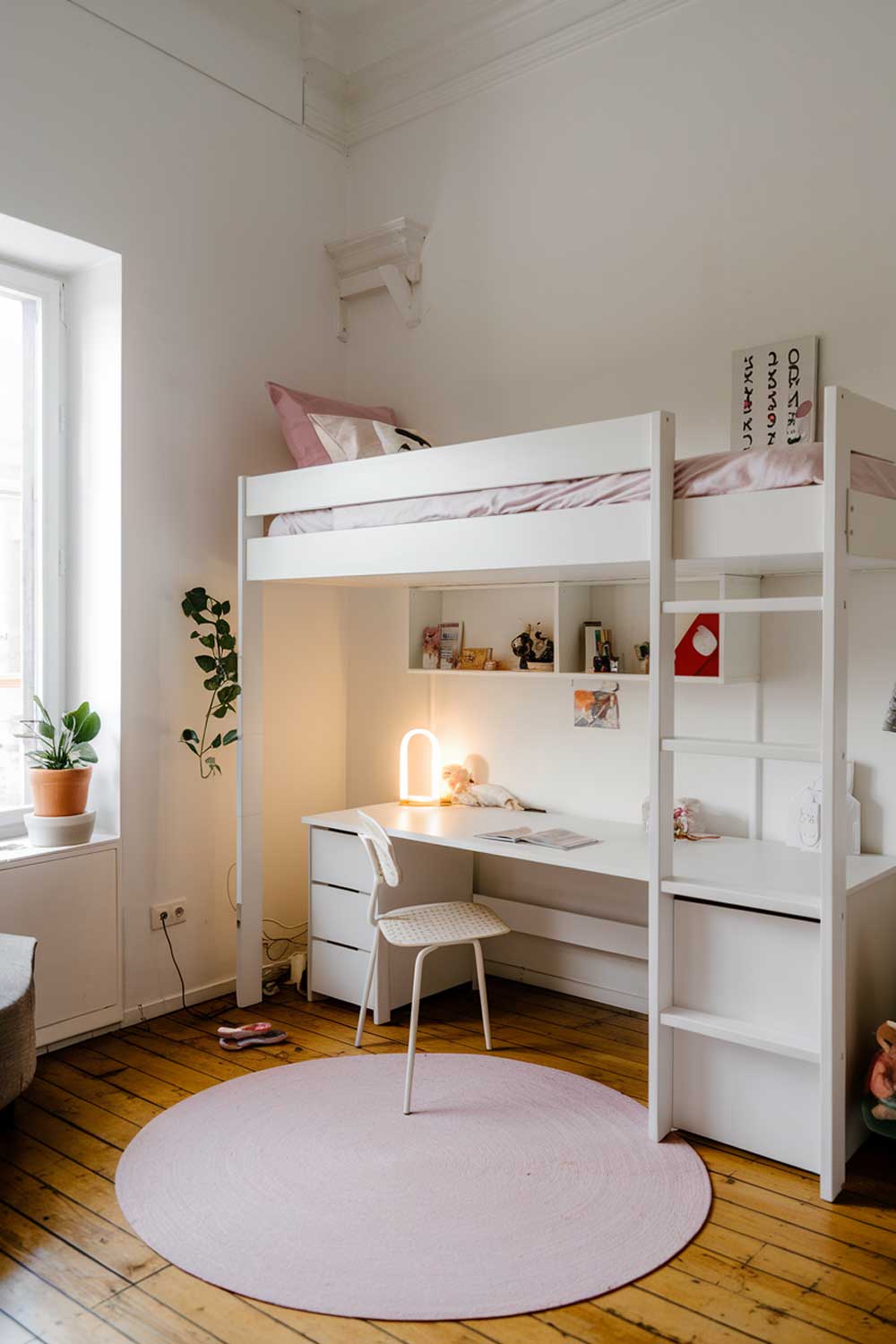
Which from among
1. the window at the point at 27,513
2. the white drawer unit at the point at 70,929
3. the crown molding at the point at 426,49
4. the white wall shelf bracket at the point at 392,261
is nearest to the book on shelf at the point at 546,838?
the white drawer unit at the point at 70,929

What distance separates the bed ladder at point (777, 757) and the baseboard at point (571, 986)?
2.75ft

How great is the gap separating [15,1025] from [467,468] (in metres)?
1.77

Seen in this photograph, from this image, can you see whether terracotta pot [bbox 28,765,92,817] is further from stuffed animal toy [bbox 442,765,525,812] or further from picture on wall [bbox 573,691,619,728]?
picture on wall [bbox 573,691,619,728]

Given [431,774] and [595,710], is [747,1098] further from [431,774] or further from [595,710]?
[431,774]

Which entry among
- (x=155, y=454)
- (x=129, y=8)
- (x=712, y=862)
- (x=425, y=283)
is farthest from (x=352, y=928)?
(x=129, y=8)

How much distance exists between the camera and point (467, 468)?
283cm

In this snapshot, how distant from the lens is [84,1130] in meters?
2.62

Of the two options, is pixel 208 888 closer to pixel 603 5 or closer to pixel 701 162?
pixel 701 162

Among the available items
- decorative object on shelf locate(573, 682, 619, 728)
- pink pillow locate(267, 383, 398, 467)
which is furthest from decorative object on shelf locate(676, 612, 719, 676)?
pink pillow locate(267, 383, 398, 467)

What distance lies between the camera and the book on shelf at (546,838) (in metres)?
3.04

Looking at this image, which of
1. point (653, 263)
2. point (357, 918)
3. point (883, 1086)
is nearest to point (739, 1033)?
point (883, 1086)

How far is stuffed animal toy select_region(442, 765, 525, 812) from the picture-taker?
3682mm

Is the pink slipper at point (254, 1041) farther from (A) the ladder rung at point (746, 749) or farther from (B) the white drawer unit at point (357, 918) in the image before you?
(A) the ladder rung at point (746, 749)

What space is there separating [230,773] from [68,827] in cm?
68
